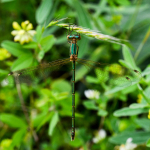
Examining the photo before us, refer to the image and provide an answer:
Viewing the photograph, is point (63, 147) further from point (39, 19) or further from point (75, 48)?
point (39, 19)

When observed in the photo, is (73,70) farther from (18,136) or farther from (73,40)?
(18,136)

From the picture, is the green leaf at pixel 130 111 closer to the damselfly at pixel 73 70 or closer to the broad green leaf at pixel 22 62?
the damselfly at pixel 73 70

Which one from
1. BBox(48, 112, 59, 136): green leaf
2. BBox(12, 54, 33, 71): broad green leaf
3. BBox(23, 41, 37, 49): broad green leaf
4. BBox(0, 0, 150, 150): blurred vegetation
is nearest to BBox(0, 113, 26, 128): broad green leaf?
BBox(0, 0, 150, 150): blurred vegetation

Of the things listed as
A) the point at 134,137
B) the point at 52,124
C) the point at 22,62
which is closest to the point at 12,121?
the point at 52,124

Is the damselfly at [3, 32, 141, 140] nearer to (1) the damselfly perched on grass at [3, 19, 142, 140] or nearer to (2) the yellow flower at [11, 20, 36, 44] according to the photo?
(1) the damselfly perched on grass at [3, 19, 142, 140]

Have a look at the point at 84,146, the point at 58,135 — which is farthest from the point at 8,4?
the point at 84,146

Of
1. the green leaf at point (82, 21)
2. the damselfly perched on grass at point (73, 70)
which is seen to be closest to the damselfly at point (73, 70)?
the damselfly perched on grass at point (73, 70)
